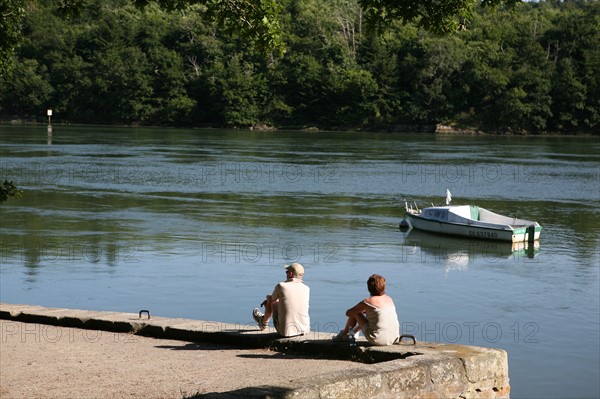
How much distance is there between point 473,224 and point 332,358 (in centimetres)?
2635

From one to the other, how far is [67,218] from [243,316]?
18.9 metres

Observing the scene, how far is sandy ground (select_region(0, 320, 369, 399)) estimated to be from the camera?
37.0ft

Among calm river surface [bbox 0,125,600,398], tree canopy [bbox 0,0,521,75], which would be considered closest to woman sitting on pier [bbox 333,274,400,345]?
tree canopy [bbox 0,0,521,75]

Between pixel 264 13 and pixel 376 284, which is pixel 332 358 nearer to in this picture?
pixel 376 284

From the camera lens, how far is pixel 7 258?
96.5ft

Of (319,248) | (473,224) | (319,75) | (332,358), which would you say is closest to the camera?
(332,358)

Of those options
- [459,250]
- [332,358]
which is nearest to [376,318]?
[332,358]

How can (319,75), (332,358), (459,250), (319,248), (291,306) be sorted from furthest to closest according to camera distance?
(319,75) < (459,250) < (319,248) < (291,306) < (332,358)

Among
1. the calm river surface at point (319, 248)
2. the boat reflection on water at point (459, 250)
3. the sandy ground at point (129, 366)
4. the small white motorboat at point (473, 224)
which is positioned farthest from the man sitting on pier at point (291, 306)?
the small white motorboat at point (473, 224)

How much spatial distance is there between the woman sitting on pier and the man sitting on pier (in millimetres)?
764

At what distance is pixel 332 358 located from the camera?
12.6 metres

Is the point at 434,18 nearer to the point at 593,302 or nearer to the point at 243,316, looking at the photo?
the point at 243,316

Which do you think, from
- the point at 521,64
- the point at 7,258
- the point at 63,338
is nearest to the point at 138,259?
the point at 7,258

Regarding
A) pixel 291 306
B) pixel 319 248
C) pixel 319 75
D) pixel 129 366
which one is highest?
pixel 319 75
